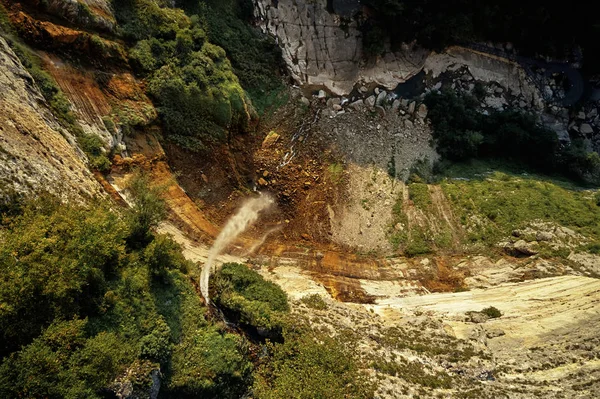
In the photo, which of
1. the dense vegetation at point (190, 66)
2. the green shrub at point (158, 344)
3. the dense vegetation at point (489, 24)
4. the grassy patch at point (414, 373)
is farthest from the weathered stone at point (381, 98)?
the green shrub at point (158, 344)

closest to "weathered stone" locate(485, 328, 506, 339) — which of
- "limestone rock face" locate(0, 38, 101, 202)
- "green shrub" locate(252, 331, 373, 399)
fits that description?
"green shrub" locate(252, 331, 373, 399)

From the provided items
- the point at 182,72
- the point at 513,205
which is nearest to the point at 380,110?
the point at 513,205

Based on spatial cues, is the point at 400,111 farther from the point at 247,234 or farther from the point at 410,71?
the point at 247,234

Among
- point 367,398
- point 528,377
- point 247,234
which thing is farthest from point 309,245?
point 528,377

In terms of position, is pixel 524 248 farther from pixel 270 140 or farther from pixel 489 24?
pixel 489 24

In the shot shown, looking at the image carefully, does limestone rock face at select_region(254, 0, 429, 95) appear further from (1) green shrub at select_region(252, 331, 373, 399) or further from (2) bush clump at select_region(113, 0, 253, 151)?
Result: (1) green shrub at select_region(252, 331, 373, 399)

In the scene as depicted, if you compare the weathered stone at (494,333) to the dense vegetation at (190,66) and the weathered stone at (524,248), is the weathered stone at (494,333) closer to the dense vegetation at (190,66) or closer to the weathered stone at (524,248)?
the weathered stone at (524,248)
